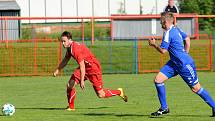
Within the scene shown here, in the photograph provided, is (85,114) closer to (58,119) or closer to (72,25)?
(58,119)

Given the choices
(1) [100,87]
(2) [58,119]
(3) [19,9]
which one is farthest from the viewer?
(3) [19,9]

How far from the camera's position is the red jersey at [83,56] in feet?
41.1

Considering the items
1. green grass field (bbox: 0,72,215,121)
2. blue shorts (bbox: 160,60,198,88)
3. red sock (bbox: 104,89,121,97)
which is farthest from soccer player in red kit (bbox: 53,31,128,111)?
blue shorts (bbox: 160,60,198,88)

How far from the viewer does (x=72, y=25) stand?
33.1 m

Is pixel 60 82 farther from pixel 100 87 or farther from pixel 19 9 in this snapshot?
pixel 19 9

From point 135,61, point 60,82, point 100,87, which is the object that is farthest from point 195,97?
point 135,61

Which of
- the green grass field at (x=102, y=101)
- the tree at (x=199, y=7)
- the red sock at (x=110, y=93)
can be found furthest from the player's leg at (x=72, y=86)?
the tree at (x=199, y=7)

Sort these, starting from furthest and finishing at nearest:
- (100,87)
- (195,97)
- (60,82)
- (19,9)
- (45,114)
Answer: (19,9) → (60,82) → (195,97) → (100,87) → (45,114)

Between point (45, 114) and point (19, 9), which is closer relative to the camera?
point (45, 114)

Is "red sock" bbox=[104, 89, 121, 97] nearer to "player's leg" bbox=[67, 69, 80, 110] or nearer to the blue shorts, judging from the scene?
"player's leg" bbox=[67, 69, 80, 110]

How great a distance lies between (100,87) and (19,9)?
109ft

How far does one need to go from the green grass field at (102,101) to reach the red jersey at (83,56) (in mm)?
812

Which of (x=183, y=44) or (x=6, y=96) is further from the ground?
(x=183, y=44)

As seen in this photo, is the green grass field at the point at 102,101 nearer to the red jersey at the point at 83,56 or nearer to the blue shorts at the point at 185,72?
the blue shorts at the point at 185,72
